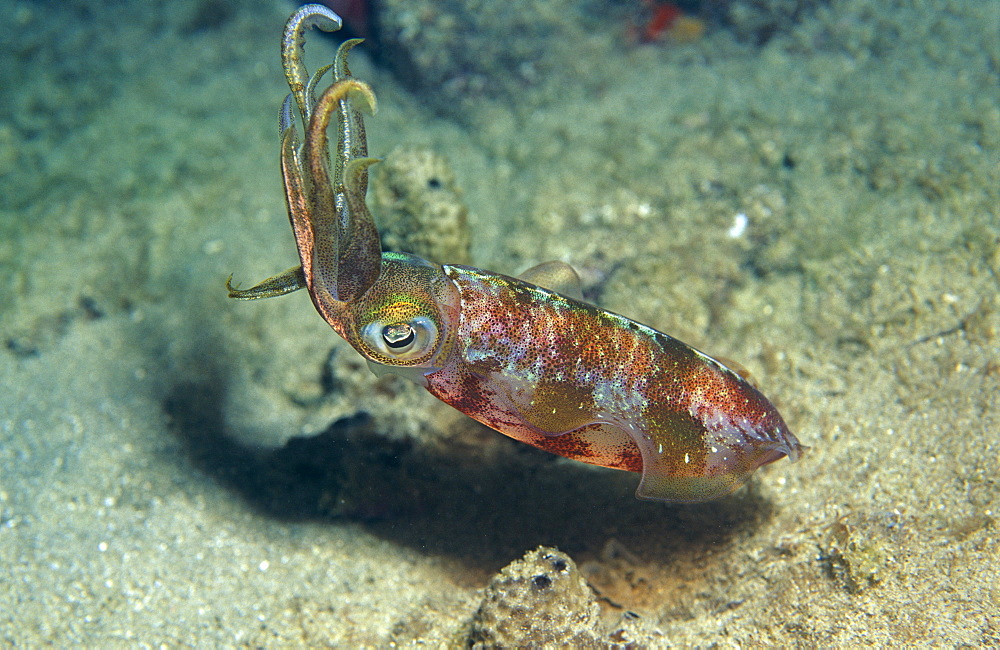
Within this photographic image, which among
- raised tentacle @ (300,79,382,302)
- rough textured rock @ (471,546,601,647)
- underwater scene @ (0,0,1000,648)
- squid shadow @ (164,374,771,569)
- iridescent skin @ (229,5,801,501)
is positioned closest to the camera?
raised tentacle @ (300,79,382,302)

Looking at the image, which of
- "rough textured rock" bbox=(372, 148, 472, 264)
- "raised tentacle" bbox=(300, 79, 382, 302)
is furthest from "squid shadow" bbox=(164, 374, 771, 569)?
"raised tentacle" bbox=(300, 79, 382, 302)

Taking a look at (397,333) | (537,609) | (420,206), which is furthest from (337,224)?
(420,206)

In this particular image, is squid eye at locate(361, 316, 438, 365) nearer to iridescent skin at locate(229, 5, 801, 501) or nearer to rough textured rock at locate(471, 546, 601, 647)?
iridescent skin at locate(229, 5, 801, 501)

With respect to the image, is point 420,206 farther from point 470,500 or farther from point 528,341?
point 528,341

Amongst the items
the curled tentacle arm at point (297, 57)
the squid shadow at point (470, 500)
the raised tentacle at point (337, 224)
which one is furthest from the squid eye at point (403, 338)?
the squid shadow at point (470, 500)

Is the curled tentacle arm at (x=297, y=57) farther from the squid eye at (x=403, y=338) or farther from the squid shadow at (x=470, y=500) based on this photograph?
the squid shadow at (x=470, y=500)

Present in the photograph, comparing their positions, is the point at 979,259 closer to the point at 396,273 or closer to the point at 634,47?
the point at 396,273
